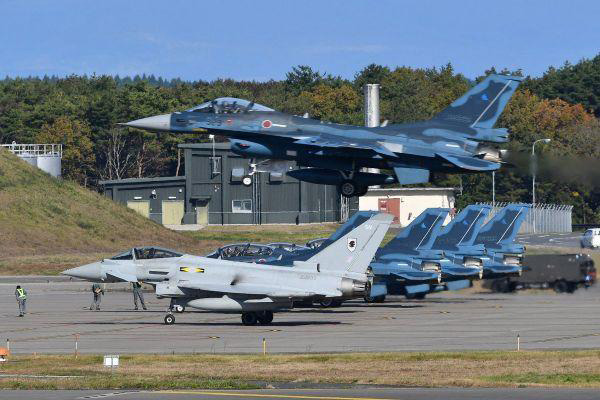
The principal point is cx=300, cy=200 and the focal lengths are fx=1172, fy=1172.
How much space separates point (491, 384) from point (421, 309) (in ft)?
73.2

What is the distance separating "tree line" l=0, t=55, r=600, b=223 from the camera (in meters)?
136

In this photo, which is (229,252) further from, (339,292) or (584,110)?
(584,110)

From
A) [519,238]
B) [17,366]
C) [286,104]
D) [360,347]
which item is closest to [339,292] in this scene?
[360,347]

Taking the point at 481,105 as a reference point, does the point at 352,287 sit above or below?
below

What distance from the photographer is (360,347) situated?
35250 mm

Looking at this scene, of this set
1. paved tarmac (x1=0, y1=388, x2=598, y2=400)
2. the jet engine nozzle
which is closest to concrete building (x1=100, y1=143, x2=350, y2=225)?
the jet engine nozzle

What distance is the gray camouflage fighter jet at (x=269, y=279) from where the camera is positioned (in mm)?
41281

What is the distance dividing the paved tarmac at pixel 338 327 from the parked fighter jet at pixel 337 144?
5689mm

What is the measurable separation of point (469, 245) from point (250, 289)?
53.7ft

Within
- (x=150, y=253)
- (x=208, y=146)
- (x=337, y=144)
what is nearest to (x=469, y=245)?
(x=337, y=144)

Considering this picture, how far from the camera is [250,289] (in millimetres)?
41812

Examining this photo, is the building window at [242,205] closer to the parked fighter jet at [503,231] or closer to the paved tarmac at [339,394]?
the parked fighter jet at [503,231]

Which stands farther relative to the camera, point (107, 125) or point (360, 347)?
point (107, 125)

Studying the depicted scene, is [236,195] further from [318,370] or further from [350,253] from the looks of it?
[318,370]
